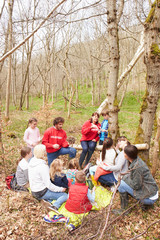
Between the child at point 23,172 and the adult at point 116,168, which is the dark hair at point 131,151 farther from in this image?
the child at point 23,172

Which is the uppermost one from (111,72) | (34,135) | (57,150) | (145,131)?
(111,72)

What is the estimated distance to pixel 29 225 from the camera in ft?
9.36

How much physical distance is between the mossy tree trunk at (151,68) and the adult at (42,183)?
7.12ft

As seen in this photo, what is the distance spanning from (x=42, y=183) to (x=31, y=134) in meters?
1.72

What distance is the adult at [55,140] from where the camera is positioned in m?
4.15

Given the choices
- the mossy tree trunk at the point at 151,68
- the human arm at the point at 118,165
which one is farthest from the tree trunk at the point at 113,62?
the human arm at the point at 118,165

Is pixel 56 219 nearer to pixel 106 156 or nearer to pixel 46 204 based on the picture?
pixel 46 204

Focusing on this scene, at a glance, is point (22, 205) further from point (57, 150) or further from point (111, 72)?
point (111, 72)

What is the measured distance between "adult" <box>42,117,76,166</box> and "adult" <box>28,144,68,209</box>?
86 centimetres

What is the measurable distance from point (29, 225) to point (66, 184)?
99 centimetres

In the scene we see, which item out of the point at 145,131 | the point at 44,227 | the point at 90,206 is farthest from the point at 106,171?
the point at 44,227

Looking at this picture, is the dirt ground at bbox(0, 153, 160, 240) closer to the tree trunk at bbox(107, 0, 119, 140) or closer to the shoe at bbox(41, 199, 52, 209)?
the shoe at bbox(41, 199, 52, 209)

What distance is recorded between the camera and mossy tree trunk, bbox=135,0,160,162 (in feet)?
10.7

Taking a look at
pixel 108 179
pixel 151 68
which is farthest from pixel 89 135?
pixel 151 68
